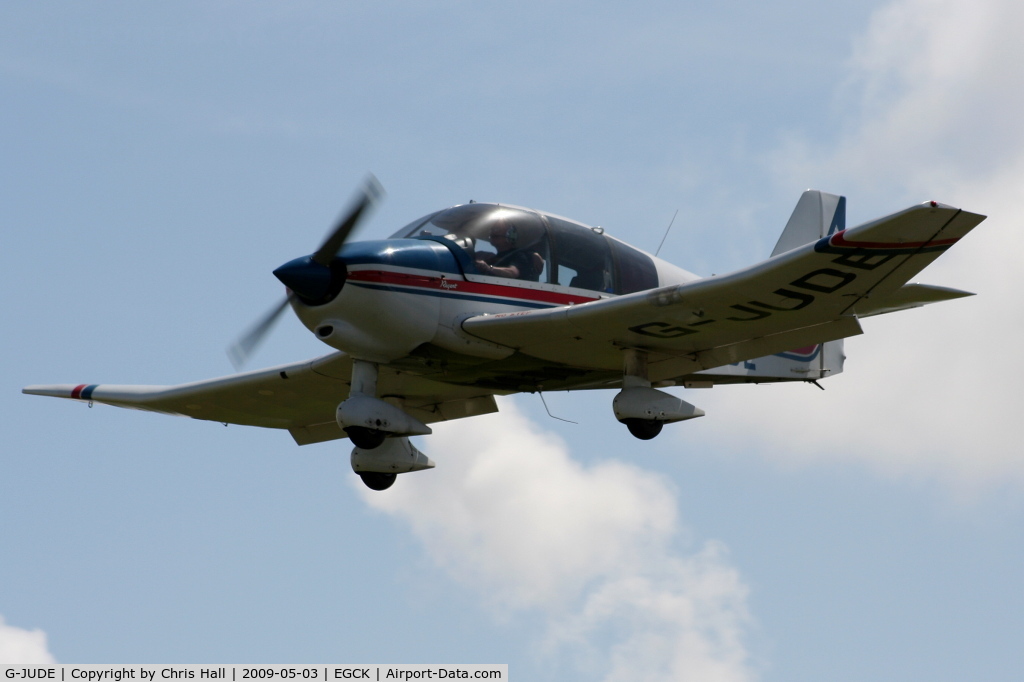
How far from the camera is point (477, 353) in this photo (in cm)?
1498

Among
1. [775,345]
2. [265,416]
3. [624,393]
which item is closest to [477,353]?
[624,393]

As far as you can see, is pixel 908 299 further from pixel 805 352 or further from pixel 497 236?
pixel 497 236

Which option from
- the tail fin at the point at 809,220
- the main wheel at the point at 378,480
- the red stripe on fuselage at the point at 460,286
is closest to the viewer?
the red stripe on fuselage at the point at 460,286

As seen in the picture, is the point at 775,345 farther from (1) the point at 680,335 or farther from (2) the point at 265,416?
(2) the point at 265,416

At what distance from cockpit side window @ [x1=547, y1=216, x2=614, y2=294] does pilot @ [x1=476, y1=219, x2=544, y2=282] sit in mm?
316

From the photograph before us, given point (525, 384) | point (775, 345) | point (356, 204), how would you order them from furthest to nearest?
point (525, 384)
point (775, 345)
point (356, 204)

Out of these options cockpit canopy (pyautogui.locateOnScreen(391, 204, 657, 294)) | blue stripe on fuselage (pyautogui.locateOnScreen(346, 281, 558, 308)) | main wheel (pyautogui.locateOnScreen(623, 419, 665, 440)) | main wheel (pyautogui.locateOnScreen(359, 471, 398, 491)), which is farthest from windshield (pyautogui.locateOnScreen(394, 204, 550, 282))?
main wheel (pyautogui.locateOnScreen(359, 471, 398, 491))

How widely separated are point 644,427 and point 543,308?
177cm

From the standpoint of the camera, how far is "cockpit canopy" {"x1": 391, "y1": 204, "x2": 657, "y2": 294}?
49.0ft

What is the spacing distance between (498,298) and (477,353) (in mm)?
669

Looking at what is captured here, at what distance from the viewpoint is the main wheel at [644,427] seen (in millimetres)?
14984

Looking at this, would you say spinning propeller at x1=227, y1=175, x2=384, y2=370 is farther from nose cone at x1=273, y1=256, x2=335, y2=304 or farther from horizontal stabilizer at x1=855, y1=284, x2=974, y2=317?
horizontal stabilizer at x1=855, y1=284, x2=974, y2=317

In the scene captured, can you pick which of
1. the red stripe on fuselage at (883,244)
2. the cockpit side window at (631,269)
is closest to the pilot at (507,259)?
the cockpit side window at (631,269)

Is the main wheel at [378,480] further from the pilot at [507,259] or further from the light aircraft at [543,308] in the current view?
the pilot at [507,259]
